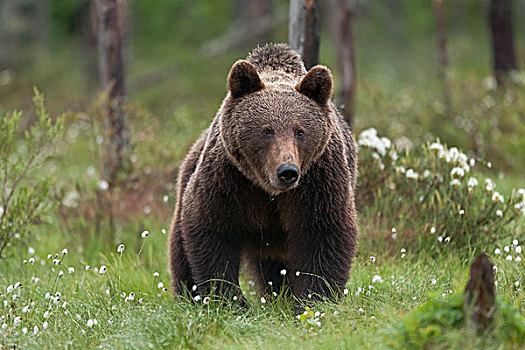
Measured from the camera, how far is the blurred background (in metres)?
8.29

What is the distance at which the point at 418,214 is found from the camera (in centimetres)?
643

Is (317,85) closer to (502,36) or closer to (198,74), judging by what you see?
(502,36)

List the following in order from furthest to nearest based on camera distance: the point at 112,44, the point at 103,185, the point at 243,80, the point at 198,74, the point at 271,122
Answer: the point at 198,74, the point at 112,44, the point at 103,185, the point at 243,80, the point at 271,122

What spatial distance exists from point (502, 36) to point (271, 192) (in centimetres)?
1220

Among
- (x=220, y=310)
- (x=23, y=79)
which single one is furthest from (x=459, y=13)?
(x=220, y=310)

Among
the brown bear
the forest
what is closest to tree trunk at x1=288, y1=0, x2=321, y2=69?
the forest

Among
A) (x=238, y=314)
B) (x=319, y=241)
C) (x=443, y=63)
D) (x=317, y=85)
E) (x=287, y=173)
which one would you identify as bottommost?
(x=238, y=314)

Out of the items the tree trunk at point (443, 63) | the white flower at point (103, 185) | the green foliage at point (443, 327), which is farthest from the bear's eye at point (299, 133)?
the tree trunk at point (443, 63)

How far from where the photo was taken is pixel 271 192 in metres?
4.43

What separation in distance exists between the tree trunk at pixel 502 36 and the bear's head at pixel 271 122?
11393 millimetres

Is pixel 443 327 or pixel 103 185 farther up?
pixel 103 185

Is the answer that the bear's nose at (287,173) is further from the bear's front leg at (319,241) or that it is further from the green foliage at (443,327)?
the green foliage at (443,327)

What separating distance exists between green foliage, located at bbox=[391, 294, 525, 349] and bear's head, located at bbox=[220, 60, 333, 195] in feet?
3.93

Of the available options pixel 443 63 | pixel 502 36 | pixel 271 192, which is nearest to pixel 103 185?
pixel 271 192
